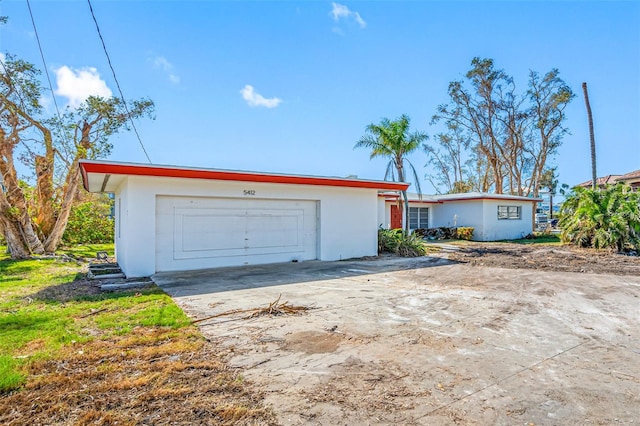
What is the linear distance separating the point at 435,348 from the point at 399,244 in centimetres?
1002

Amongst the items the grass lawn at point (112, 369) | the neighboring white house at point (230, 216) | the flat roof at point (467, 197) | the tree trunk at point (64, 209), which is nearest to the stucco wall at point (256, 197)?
the neighboring white house at point (230, 216)

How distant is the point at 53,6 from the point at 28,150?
26.1ft

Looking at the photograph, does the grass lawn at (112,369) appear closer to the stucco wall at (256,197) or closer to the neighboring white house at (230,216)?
the stucco wall at (256,197)

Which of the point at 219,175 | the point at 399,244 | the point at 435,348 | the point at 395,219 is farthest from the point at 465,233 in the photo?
the point at 435,348

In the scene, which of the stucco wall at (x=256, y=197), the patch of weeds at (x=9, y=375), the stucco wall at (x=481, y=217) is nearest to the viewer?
the patch of weeds at (x=9, y=375)

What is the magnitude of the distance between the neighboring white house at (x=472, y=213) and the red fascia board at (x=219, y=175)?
766cm

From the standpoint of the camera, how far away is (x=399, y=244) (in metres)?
13.8

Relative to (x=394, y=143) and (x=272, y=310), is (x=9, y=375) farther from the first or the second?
(x=394, y=143)

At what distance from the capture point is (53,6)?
923 centimetres

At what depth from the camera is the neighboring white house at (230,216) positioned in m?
8.96

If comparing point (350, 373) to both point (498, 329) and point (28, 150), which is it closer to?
point (498, 329)

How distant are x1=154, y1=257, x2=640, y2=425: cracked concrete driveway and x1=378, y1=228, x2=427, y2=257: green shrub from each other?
5590 millimetres

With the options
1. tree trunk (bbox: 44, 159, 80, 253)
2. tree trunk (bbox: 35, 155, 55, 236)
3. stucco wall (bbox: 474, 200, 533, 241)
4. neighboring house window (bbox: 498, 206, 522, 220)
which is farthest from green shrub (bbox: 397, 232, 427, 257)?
tree trunk (bbox: 35, 155, 55, 236)

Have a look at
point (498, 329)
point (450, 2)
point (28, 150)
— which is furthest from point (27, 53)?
point (498, 329)
